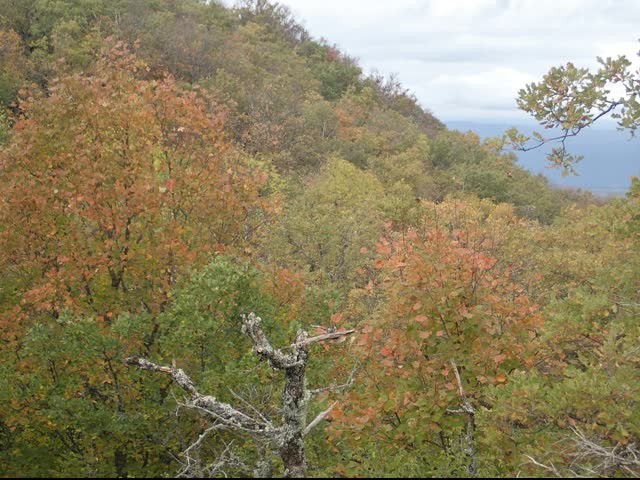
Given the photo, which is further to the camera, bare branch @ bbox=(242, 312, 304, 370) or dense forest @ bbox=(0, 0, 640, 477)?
dense forest @ bbox=(0, 0, 640, 477)

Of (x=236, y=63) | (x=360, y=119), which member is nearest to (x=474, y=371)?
(x=236, y=63)

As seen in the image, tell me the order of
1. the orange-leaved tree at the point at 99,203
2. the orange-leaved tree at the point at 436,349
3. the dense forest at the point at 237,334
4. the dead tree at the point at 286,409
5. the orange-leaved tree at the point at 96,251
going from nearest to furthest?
the dead tree at the point at 286,409 → the dense forest at the point at 237,334 → the orange-leaved tree at the point at 436,349 → the orange-leaved tree at the point at 96,251 → the orange-leaved tree at the point at 99,203

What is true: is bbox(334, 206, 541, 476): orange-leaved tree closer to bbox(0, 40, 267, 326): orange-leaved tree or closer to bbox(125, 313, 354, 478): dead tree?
bbox(125, 313, 354, 478): dead tree

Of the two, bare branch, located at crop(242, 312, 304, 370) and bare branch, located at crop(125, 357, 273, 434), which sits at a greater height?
bare branch, located at crop(242, 312, 304, 370)

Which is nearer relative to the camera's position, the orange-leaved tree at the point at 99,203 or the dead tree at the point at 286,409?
the dead tree at the point at 286,409

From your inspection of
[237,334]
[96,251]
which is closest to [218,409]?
[237,334]

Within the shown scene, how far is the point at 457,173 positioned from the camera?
6481 centimetres

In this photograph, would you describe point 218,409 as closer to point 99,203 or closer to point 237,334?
point 237,334

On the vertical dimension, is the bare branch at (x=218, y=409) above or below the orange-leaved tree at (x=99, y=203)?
below

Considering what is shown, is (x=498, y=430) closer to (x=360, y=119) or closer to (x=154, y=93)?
(x=154, y=93)

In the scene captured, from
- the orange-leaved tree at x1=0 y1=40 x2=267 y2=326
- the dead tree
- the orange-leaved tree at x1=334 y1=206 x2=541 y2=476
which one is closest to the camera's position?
the dead tree

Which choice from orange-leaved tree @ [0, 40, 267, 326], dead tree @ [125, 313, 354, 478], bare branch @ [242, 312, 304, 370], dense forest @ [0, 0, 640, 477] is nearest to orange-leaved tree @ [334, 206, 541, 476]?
dense forest @ [0, 0, 640, 477]

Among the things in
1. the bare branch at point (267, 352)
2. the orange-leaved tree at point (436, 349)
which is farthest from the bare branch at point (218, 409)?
the orange-leaved tree at point (436, 349)

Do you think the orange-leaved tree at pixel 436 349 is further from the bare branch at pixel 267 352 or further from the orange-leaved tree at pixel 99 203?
the orange-leaved tree at pixel 99 203
